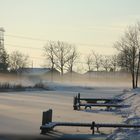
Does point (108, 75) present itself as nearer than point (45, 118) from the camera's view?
No

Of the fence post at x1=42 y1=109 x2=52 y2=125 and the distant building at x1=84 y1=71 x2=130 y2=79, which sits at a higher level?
the distant building at x1=84 y1=71 x2=130 y2=79

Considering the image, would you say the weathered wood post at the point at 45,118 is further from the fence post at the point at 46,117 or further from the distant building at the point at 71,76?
the distant building at the point at 71,76

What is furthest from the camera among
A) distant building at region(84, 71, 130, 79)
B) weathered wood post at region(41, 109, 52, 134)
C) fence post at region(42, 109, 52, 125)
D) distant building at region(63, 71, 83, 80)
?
distant building at region(84, 71, 130, 79)

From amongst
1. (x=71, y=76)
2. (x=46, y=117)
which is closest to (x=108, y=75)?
(x=71, y=76)

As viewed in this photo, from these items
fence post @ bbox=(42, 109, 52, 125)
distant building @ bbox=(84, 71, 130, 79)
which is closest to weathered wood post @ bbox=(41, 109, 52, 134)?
fence post @ bbox=(42, 109, 52, 125)

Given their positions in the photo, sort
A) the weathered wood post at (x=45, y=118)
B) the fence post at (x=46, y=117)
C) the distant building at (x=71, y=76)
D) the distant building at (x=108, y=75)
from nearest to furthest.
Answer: the weathered wood post at (x=45, y=118), the fence post at (x=46, y=117), the distant building at (x=71, y=76), the distant building at (x=108, y=75)

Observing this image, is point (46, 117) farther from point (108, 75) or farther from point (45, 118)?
point (108, 75)

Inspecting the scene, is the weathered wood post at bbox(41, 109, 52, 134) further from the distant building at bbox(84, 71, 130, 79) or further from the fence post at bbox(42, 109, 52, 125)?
the distant building at bbox(84, 71, 130, 79)

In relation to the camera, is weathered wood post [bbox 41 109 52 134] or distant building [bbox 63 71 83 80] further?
distant building [bbox 63 71 83 80]

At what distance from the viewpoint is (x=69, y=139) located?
15320 mm

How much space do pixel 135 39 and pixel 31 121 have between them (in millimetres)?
66481

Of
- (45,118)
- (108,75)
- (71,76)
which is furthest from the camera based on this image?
(108,75)

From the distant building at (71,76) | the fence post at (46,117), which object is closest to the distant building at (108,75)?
the distant building at (71,76)

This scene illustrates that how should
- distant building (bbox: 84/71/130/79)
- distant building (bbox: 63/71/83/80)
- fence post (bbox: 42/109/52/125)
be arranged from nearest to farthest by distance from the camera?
fence post (bbox: 42/109/52/125) → distant building (bbox: 63/71/83/80) → distant building (bbox: 84/71/130/79)
